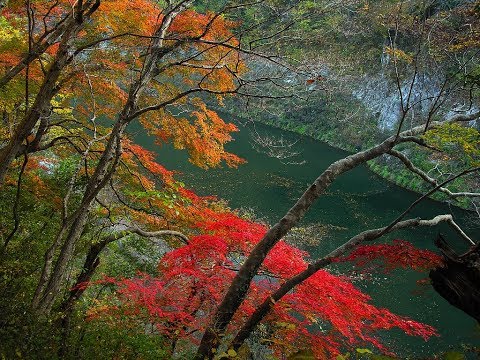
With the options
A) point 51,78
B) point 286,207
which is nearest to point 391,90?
point 286,207

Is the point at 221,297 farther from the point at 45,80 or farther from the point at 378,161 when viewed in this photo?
the point at 378,161

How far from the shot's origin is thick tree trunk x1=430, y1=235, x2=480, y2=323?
8.19 feet

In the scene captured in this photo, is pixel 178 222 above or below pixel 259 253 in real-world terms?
above

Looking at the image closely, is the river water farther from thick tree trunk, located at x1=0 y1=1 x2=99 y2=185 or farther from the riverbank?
thick tree trunk, located at x1=0 y1=1 x2=99 y2=185

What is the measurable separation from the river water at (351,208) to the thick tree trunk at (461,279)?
9025mm

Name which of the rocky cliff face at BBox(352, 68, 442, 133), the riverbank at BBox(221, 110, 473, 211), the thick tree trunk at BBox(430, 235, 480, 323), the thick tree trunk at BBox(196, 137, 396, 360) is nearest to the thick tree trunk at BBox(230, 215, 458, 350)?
the thick tree trunk at BBox(196, 137, 396, 360)

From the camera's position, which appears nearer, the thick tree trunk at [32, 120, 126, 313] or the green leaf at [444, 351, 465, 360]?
the green leaf at [444, 351, 465, 360]

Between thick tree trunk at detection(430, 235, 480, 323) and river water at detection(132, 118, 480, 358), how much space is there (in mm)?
9025

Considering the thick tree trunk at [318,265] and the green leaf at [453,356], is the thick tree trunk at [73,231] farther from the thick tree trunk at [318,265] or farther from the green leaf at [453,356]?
the green leaf at [453,356]

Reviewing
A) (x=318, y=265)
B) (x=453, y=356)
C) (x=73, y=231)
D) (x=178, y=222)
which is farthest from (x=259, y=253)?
(x=178, y=222)

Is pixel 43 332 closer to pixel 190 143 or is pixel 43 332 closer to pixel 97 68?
pixel 97 68

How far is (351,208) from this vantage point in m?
22.0

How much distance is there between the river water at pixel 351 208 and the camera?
12.4m

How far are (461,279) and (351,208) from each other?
788 inches
